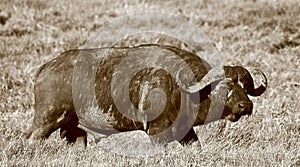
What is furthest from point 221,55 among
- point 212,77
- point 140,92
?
point 212,77

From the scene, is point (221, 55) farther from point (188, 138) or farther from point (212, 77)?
point (212, 77)

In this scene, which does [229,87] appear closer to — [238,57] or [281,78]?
[281,78]

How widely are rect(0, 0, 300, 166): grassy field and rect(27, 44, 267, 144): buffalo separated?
0.25 m

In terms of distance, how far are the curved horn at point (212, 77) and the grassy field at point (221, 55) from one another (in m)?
0.59

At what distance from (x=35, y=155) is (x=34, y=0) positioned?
9.01 m

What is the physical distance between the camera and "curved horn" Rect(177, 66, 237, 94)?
6.19 metres

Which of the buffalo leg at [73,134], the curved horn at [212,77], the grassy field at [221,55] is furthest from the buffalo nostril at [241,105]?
the buffalo leg at [73,134]

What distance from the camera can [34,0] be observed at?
14.7 meters

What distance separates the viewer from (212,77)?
20.3ft

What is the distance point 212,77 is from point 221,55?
206 inches

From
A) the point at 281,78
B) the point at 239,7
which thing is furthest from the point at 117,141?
the point at 239,7

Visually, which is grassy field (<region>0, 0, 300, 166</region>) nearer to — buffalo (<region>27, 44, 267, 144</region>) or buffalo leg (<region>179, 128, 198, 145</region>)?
buffalo leg (<region>179, 128, 198, 145</region>)

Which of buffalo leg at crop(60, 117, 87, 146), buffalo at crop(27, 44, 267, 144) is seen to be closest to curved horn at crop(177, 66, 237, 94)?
buffalo at crop(27, 44, 267, 144)

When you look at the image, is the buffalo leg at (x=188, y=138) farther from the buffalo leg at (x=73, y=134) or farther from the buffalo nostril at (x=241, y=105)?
the buffalo leg at (x=73, y=134)
